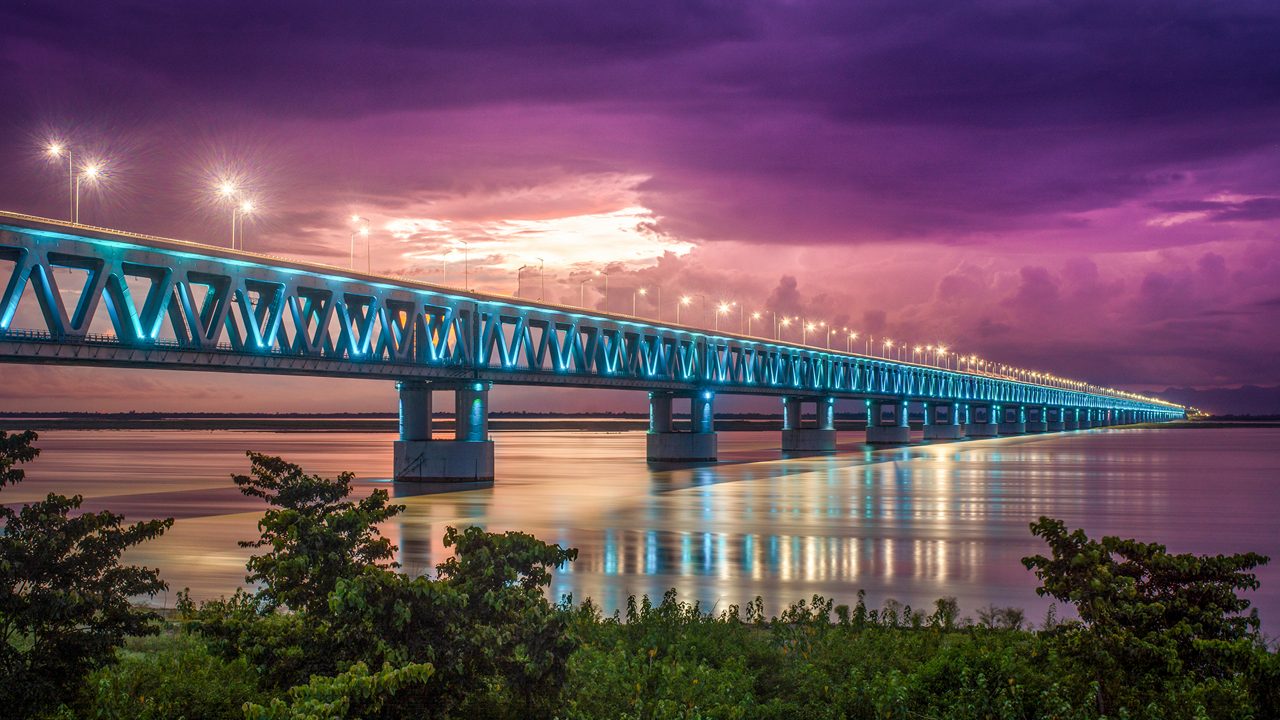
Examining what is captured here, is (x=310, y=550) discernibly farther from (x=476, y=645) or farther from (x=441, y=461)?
(x=441, y=461)

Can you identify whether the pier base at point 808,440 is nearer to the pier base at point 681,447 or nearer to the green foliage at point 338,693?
the pier base at point 681,447

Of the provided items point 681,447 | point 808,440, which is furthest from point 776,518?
point 808,440

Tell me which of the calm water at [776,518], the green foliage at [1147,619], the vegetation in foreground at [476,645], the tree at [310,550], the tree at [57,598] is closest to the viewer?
the vegetation in foreground at [476,645]

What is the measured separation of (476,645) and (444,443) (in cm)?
6474

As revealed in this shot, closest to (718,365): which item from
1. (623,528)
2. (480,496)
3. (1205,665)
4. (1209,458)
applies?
(1209,458)

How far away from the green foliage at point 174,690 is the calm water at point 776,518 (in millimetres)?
12043

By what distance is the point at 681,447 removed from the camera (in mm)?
115000

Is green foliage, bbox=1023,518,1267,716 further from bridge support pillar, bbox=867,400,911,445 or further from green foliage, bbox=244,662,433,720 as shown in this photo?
bridge support pillar, bbox=867,400,911,445

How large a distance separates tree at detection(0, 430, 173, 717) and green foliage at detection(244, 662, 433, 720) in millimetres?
3128

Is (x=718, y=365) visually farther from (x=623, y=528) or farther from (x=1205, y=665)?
(x=1205, y=665)

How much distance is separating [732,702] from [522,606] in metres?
2.68

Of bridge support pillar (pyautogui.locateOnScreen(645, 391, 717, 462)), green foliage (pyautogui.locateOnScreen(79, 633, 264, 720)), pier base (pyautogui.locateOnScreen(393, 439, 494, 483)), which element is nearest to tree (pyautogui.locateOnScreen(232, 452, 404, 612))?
green foliage (pyautogui.locateOnScreen(79, 633, 264, 720))

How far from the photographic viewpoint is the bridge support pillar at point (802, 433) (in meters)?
150

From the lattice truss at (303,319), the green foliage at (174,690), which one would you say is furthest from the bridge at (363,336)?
the green foliage at (174,690)
